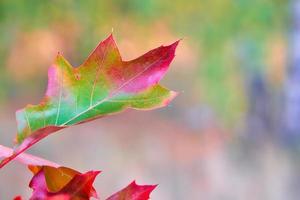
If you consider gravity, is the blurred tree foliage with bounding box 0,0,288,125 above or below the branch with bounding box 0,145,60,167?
above

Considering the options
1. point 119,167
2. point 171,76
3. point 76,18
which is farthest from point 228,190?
point 171,76

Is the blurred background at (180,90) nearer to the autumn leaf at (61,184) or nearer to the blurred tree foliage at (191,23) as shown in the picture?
the blurred tree foliage at (191,23)

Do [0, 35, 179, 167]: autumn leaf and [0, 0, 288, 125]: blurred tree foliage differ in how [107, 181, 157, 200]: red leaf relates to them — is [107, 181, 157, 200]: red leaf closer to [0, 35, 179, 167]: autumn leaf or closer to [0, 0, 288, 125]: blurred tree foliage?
[0, 35, 179, 167]: autumn leaf

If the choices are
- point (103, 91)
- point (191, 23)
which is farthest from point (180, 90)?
point (103, 91)

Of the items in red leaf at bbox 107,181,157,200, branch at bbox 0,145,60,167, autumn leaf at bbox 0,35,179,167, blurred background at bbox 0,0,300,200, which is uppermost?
blurred background at bbox 0,0,300,200

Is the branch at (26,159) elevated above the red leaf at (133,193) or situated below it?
above

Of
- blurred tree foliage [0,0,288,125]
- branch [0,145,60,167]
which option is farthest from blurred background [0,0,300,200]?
branch [0,145,60,167]

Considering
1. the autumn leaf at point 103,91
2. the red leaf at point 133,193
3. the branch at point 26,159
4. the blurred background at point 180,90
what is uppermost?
the blurred background at point 180,90

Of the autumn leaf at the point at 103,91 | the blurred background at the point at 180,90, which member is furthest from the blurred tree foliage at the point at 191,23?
the autumn leaf at the point at 103,91
